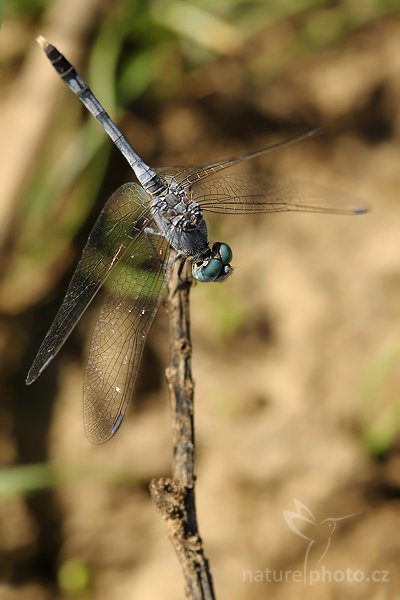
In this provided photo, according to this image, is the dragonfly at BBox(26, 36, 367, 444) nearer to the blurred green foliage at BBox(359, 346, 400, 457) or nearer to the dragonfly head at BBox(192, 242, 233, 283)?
the dragonfly head at BBox(192, 242, 233, 283)

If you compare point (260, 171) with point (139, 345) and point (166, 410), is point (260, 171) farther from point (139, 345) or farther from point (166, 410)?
point (139, 345)

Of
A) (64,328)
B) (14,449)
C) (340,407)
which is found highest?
(64,328)

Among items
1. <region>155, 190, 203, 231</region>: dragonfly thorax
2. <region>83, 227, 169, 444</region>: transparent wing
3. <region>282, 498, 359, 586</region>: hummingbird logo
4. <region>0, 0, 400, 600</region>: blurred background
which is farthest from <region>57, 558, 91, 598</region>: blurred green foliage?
<region>155, 190, 203, 231</region>: dragonfly thorax

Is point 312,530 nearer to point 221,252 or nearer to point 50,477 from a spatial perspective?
point 50,477

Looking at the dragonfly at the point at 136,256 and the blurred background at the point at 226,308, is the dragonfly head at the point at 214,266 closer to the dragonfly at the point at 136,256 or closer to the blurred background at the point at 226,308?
the dragonfly at the point at 136,256

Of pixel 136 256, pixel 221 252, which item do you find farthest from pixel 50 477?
pixel 221 252

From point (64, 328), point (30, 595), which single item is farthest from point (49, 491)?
point (64, 328)

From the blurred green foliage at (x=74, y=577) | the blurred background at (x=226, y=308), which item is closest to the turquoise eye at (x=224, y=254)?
the blurred background at (x=226, y=308)
